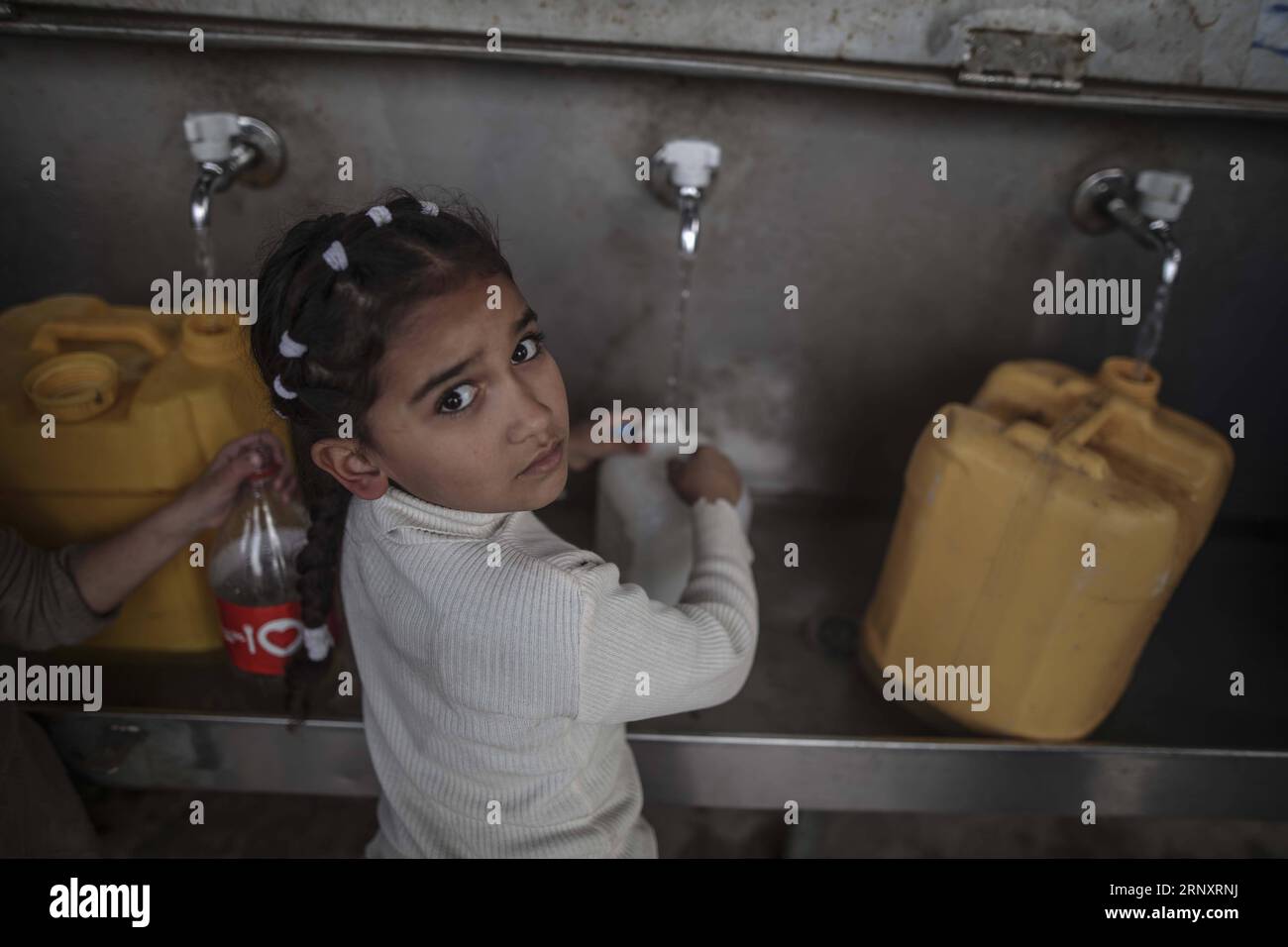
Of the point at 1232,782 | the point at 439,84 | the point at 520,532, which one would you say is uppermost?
the point at 439,84

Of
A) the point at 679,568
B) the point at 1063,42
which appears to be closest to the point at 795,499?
the point at 679,568

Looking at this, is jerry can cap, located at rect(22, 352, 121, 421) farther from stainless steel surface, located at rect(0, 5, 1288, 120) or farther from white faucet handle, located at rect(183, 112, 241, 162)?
stainless steel surface, located at rect(0, 5, 1288, 120)

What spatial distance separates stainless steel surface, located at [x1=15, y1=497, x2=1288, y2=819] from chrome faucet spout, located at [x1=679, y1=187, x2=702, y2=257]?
0.54m

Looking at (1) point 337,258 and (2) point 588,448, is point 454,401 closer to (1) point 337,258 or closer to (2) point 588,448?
(1) point 337,258

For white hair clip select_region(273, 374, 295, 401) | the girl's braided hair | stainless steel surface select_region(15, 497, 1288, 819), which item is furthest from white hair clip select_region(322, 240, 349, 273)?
stainless steel surface select_region(15, 497, 1288, 819)

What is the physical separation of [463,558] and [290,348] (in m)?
0.20

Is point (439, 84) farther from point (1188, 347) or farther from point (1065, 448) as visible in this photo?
point (1188, 347)

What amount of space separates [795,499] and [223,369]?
0.83m

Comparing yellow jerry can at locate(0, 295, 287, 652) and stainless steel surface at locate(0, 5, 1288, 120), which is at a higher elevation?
stainless steel surface at locate(0, 5, 1288, 120)

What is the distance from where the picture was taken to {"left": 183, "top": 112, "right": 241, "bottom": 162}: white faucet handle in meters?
0.95

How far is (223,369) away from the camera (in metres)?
0.96

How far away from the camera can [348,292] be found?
599 millimetres

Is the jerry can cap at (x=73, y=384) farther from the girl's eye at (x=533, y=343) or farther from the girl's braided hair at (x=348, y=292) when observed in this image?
the girl's eye at (x=533, y=343)

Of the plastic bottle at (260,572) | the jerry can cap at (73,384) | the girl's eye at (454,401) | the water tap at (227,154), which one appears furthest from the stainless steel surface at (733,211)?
the girl's eye at (454,401)
